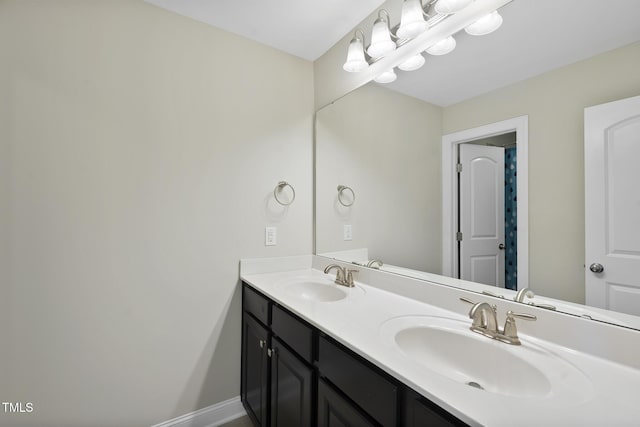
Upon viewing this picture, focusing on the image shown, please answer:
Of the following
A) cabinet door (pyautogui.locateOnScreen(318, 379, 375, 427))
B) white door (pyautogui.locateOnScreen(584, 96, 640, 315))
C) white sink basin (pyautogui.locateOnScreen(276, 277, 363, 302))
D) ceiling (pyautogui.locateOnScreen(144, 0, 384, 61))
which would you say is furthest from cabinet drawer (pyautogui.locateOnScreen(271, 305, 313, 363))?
ceiling (pyautogui.locateOnScreen(144, 0, 384, 61))

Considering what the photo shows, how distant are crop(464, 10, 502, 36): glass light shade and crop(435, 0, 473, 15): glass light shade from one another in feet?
0.27

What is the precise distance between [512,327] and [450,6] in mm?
1221

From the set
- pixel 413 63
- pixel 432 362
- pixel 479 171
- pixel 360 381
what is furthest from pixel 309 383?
pixel 413 63

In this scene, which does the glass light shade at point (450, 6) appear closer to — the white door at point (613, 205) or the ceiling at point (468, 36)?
the ceiling at point (468, 36)

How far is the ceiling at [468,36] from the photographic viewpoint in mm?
876

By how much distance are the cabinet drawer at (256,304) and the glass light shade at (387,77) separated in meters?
1.33

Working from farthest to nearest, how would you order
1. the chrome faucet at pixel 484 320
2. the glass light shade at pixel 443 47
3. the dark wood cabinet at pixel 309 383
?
the glass light shade at pixel 443 47, the chrome faucet at pixel 484 320, the dark wood cabinet at pixel 309 383

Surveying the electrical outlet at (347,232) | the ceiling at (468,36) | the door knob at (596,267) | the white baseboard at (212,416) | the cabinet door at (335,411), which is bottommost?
the white baseboard at (212,416)

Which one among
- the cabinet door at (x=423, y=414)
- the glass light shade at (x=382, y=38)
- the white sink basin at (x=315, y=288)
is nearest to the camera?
the cabinet door at (x=423, y=414)

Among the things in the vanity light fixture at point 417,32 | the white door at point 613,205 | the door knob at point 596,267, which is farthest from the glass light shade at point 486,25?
the door knob at point 596,267

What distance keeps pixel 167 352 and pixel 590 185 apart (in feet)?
6.52

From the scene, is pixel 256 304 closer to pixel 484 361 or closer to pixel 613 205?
pixel 484 361

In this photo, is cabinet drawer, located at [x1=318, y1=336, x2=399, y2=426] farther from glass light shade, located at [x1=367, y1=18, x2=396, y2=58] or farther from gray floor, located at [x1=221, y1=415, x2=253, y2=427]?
glass light shade, located at [x1=367, y1=18, x2=396, y2=58]

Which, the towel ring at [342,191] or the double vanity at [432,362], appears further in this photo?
the towel ring at [342,191]
